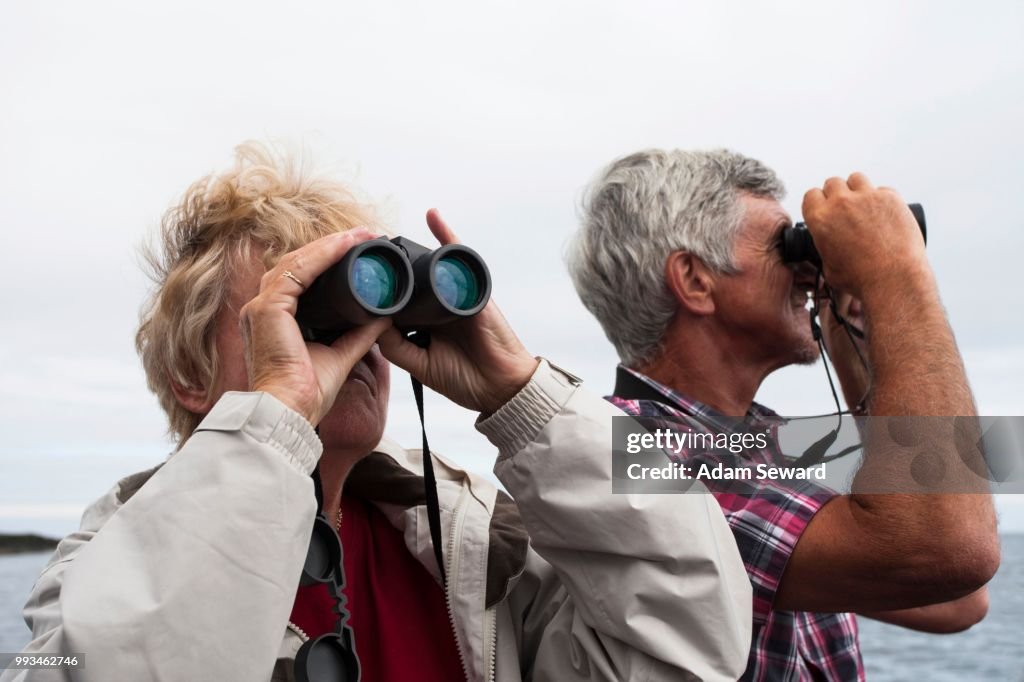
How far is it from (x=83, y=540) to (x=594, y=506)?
758mm

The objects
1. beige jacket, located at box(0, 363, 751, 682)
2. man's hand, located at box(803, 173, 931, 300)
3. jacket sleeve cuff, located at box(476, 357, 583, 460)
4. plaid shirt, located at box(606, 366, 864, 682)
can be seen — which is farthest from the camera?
man's hand, located at box(803, 173, 931, 300)

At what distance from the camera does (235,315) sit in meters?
1.80

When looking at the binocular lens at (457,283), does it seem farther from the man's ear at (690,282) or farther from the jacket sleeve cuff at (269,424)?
the man's ear at (690,282)

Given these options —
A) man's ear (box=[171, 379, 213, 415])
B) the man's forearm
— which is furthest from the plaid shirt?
man's ear (box=[171, 379, 213, 415])

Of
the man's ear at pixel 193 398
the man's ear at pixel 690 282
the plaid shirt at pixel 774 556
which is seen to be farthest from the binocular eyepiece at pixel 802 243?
the man's ear at pixel 193 398

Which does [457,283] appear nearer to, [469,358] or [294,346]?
[469,358]

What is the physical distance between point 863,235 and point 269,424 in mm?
1315

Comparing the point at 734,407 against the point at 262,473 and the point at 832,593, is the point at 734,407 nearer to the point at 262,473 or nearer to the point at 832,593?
the point at 832,593

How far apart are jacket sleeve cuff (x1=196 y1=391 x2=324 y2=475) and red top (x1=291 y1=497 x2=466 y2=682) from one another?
39 centimetres

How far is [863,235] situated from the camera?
2.10 m

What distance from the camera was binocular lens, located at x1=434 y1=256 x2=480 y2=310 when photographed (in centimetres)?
158

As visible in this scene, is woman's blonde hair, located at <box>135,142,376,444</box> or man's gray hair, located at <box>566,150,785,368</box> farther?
man's gray hair, located at <box>566,150,785,368</box>

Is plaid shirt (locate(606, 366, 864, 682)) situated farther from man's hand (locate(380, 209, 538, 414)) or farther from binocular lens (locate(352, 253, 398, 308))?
binocular lens (locate(352, 253, 398, 308))

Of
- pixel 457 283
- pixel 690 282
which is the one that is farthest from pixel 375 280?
pixel 690 282
